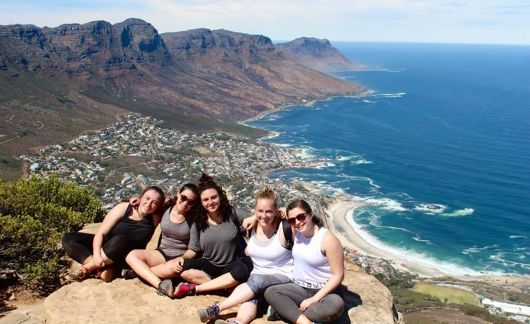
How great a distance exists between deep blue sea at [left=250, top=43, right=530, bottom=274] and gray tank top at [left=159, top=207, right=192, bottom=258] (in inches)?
2122

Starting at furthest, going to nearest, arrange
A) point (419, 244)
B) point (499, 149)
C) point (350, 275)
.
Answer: point (499, 149), point (419, 244), point (350, 275)

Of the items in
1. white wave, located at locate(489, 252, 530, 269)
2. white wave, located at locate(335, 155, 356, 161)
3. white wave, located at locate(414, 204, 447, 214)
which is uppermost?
white wave, located at locate(335, 155, 356, 161)

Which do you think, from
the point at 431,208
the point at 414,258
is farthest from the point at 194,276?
the point at 431,208

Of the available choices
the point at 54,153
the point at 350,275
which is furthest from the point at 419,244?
the point at 54,153

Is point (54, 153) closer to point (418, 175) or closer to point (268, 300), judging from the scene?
point (418, 175)

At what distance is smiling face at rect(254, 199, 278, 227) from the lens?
8484mm

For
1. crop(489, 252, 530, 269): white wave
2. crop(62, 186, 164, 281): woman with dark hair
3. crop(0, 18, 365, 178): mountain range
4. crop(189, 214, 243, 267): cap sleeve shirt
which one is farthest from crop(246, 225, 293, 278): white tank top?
crop(0, 18, 365, 178): mountain range

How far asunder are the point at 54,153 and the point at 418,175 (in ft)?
232

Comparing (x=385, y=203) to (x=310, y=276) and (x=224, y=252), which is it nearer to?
(x=224, y=252)

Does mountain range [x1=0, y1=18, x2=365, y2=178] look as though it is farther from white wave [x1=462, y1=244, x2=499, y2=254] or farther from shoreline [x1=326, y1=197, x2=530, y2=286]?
white wave [x1=462, y1=244, x2=499, y2=254]

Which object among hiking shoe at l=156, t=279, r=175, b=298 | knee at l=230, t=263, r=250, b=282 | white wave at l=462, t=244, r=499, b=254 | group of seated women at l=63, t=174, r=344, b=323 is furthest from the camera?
white wave at l=462, t=244, r=499, b=254

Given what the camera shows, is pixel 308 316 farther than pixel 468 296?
No

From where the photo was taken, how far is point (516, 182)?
9262cm

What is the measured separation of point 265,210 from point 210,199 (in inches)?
45.1
